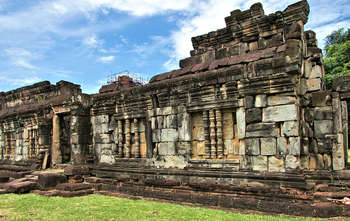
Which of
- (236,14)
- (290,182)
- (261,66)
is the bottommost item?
(290,182)

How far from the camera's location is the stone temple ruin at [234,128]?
7.12m

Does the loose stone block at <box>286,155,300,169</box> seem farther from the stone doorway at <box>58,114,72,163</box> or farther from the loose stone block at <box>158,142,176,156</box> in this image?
the stone doorway at <box>58,114,72,163</box>

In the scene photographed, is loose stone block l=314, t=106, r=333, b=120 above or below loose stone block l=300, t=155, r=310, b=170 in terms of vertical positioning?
above

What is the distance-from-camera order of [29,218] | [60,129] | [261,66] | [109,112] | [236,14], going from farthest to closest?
[60,129]
[109,112]
[236,14]
[261,66]
[29,218]

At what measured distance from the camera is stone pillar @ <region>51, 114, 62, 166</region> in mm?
14695

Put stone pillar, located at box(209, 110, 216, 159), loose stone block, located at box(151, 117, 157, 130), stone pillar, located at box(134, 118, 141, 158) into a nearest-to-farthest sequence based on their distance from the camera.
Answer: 1. stone pillar, located at box(209, 110, 216, 159)
2. loose stone block, located at box(151, 117, 157, 130)
3. stone pillar, located at box(134, 118, 141, 158)

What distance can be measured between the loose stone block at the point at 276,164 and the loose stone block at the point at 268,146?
140mm

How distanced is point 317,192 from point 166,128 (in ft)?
15.5

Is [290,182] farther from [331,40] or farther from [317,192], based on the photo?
[331,40]

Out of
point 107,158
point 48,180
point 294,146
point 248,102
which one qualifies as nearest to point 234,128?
point 248,102

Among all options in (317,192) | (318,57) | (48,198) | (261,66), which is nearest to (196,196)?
(317,192)

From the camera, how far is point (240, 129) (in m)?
7.89

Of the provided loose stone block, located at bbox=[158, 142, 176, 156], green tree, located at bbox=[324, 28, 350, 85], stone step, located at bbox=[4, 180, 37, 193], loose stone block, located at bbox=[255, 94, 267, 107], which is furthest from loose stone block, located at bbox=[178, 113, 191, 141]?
green tree, located at bbox=[324, 28, 350, 85]

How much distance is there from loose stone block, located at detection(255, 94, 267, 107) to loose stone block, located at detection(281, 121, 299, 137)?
2.37 feet
